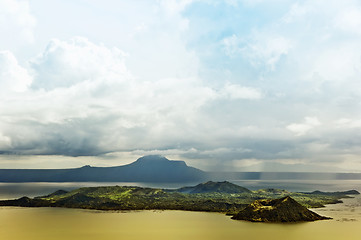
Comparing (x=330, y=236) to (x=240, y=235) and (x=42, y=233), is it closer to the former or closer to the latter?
(x=240, y=235)

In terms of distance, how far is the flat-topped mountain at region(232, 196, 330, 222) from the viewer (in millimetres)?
160375

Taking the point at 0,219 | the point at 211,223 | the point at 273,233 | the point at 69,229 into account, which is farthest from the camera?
the point at 0,219

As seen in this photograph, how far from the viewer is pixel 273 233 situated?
129m

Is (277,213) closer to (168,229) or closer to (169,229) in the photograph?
(169,229)

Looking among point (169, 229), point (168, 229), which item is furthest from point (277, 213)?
point (168, 229)

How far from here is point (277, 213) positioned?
531ft

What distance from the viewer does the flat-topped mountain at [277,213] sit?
16038 centimetres

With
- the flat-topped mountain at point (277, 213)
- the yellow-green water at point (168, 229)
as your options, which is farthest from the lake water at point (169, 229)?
the flat-topped mountain at point (277, 213)

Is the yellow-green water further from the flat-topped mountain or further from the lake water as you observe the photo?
the flat-topped mountain

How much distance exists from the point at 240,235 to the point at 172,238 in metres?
28.6

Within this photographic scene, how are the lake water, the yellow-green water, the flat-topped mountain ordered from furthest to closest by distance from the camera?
the flat-topped mountain → the lake water → the yellow-green water

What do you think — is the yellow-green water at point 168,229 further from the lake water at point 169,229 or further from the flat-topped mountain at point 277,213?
the flat-topped mountain at point 277,213

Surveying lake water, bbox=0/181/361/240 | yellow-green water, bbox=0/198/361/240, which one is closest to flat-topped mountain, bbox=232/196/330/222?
lake water, bbox=0/181/361/240

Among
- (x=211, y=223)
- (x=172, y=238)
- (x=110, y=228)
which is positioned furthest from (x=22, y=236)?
(x=211, y=223)
